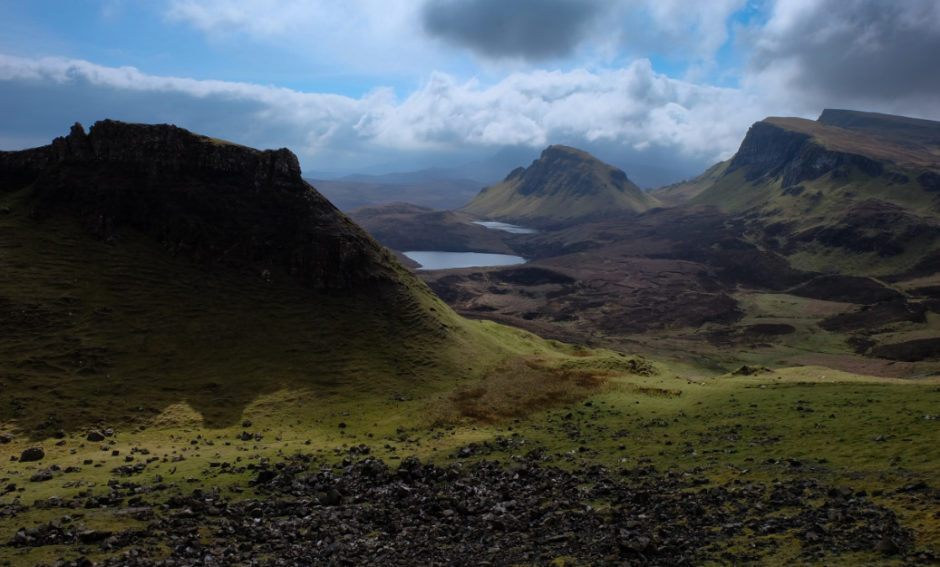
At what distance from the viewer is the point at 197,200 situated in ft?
217

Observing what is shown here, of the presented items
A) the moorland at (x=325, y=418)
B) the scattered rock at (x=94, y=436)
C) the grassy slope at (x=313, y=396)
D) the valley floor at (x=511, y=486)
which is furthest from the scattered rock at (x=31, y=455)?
the scattered rock at (x=94, y=436)

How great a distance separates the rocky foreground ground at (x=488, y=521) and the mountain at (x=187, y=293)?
1853 cm

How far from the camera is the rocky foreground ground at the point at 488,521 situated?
20.2 meters

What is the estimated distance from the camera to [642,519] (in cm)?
2370

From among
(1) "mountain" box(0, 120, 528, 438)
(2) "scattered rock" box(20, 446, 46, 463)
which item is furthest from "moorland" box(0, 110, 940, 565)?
(1) "mountain" box(0, 120, 528, 438)

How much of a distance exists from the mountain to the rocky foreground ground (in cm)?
1853

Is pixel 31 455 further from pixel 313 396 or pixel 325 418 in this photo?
pixel 313 396

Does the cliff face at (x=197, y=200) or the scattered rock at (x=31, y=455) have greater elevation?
the cliff face at (x=197, y=200)

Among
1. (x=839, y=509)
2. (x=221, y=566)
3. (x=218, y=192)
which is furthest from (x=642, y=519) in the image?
(x=218, y=192)

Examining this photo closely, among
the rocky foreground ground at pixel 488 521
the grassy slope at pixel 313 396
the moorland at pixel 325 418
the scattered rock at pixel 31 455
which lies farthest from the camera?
the scattered rock at pixel 31 455

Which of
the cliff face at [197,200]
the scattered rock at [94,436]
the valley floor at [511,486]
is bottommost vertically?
the scattered rock at [94,436]

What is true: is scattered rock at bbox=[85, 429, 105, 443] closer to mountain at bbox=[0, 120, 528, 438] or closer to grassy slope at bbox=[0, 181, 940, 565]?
grassy slope at bbox=[0, 181, 940, 565]

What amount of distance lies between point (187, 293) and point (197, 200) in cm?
1326

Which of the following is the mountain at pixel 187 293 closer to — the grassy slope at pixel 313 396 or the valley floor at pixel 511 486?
the grassy slope at pixel 313 396
